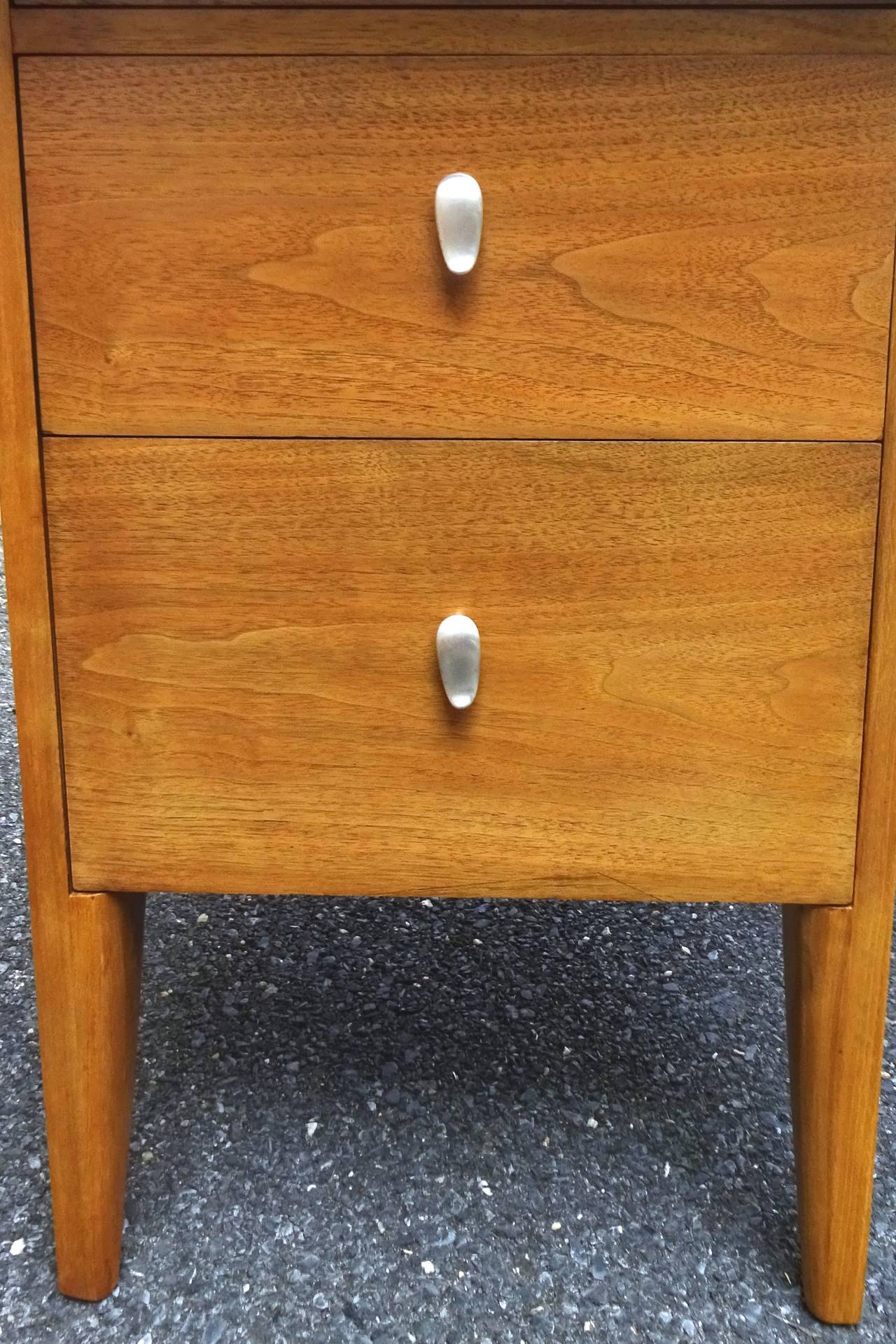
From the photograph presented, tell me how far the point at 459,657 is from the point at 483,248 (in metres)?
0.18

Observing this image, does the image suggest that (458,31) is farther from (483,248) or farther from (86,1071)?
(86,1071)

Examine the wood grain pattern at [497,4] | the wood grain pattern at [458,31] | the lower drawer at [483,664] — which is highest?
the wood grain pattern at [497,4]

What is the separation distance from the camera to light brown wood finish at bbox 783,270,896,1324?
55 centimetres

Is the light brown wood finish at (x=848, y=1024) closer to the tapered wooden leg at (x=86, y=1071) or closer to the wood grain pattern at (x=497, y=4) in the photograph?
the wood grain pattern at (x=497, y=4)

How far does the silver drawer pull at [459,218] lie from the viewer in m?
0.50

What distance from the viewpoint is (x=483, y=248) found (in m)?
0.51

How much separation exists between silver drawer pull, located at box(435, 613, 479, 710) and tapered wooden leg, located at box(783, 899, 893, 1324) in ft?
0.72

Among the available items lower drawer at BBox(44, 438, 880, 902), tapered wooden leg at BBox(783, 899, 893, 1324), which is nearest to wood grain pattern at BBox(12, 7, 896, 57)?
lower drawer at BBox(44, 438, 880, 902)

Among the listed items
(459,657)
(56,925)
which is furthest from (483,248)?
(56,925)

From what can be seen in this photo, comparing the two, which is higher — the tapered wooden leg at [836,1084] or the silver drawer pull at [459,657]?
the silver drawer pull at [459,657]

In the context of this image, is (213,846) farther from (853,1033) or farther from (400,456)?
(853,1033)

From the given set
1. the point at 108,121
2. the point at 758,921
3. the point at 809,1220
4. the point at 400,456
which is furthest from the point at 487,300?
the point at 758,921

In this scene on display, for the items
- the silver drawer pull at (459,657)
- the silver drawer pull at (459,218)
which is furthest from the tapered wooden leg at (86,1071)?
the silver drawer pull at (459,218)

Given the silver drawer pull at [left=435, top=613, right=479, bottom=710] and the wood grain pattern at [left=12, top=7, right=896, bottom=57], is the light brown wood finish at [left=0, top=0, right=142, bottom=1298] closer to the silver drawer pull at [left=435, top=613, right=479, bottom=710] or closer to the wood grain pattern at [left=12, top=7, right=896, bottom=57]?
the wood grain pattern at [left=12, top=7, right=896, bottom=57]
